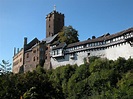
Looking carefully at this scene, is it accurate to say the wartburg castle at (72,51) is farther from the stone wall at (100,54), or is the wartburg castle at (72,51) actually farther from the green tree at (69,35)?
the green tree at (69,35)

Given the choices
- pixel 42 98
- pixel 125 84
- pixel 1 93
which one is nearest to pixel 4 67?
pixel 1 93

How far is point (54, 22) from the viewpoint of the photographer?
281 ft

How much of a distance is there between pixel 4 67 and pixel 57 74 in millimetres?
34760

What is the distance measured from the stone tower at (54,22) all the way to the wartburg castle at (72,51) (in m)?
0.38

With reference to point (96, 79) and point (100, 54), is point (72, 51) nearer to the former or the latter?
point (100, 54)

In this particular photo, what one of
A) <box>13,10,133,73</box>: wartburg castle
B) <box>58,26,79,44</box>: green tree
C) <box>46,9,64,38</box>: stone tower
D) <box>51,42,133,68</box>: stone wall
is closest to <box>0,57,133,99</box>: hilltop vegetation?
<box>51,42,133,68</box>: stone wall

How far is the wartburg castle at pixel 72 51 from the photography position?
53.2 meters

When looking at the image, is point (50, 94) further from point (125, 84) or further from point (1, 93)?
point (125, 84)

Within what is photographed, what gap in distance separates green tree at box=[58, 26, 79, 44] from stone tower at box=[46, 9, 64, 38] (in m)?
12.3

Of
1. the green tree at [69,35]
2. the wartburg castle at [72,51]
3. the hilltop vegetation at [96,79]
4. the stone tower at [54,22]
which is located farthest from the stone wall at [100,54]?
the stone tower at [54,22]

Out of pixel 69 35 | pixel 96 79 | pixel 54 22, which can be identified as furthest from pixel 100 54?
pixel 54 22

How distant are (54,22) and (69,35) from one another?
49.9 ft

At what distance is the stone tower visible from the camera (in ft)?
278

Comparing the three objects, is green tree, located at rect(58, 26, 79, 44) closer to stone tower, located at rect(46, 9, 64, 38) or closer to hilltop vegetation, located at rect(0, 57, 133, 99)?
hilltop vegetation, located at rect(0, 57, 133, 99)
